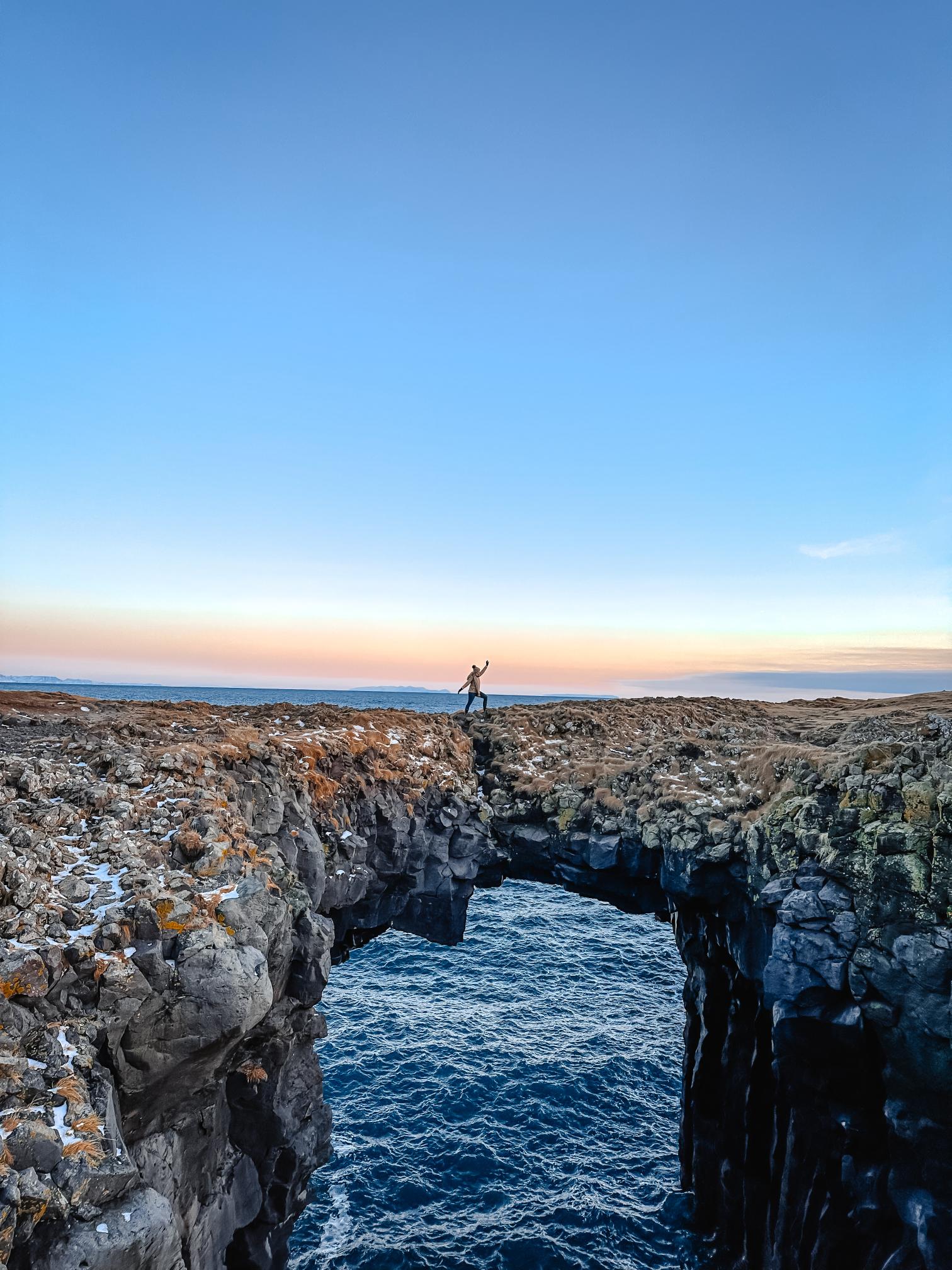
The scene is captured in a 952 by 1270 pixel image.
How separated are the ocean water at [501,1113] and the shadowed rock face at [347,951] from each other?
2.88m

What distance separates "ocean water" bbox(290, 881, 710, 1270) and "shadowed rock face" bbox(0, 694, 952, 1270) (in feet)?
9.46

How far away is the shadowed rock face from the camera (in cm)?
1186

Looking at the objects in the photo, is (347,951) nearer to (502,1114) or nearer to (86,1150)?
(502,1114)

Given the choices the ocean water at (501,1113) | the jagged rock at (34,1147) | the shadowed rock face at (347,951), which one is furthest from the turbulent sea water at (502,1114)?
the jagged rock at (34,1147)

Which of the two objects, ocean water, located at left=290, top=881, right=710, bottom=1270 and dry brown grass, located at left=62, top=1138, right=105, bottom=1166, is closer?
dry brown grass, located at left=62, top=1138, right=105, bottom=1166

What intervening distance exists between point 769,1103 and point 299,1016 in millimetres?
14602

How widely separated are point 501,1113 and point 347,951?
8849 millimetres

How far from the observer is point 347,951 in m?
31.0

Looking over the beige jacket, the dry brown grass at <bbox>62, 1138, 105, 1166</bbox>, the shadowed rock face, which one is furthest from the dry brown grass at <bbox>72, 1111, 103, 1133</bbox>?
the beige jacket

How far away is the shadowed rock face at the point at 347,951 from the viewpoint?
11.9 metres

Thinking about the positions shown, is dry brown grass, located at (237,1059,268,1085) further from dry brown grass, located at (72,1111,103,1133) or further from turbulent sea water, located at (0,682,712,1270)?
turbulent sea water, located at (0,682,712,1270)

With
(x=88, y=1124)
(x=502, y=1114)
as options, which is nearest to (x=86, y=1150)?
(x=88, y=1124)

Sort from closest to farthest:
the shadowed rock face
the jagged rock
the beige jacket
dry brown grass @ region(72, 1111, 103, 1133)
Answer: the jagged rock → dry brown grass @ region(72, 1111, 103, 1133) → the shadowed rock face → the beige jacket

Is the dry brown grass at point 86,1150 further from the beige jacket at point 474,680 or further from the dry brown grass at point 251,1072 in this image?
the beige jacket at point 474,680
